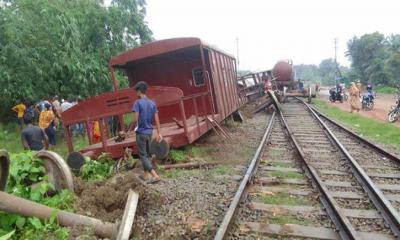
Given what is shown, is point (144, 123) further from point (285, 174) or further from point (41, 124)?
point (41, 124)

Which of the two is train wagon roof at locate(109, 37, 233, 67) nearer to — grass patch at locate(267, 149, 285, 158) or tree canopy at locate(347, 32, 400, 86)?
grass patch at locate(267, 149, 285, 158)

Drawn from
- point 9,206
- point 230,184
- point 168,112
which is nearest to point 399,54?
point 168,112

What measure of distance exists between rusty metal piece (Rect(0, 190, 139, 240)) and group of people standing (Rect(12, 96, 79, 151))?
156 inches

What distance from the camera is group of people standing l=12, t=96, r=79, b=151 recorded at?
8.49 metres

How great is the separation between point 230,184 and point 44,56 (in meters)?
9.66

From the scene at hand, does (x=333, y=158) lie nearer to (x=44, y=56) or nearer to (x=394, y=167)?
(x=394, y=167)

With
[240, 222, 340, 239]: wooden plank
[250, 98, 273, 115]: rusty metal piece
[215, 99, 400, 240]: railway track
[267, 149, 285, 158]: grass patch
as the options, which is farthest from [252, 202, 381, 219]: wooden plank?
[250, 98, 273, 115]: rusty metal piece

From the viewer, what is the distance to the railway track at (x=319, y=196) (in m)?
4.83

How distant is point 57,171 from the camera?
5938 mm

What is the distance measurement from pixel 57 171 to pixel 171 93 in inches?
117

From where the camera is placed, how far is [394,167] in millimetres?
8094

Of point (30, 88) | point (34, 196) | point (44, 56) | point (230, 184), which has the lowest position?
point (230, 184)

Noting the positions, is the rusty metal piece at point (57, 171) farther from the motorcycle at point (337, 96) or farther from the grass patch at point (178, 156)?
the motorcycle at point (337, 96)

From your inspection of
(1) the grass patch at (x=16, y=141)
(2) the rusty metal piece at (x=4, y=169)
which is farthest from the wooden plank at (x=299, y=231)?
(1) the grass patch at (x=16, y=141)
